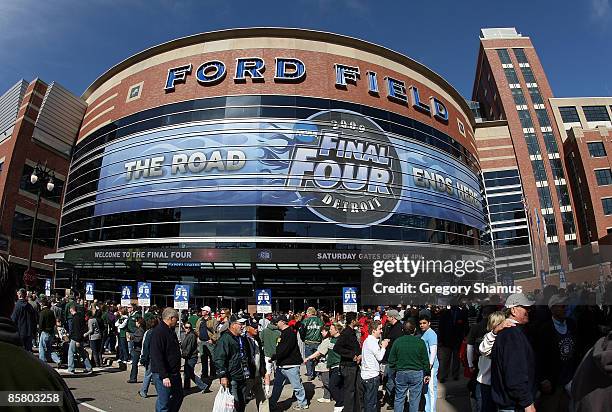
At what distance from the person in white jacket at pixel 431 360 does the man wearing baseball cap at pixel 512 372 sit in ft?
9.77

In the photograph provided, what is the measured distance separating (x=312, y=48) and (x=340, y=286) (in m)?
22.9

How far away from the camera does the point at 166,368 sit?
6.49 m

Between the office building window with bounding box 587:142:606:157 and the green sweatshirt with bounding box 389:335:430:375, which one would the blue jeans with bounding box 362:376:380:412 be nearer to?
the green sweatshirt with bounding box 389:335:430:375

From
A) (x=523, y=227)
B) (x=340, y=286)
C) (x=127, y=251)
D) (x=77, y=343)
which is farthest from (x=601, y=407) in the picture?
(x=523, y=227)

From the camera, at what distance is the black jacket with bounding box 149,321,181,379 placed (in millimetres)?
6430

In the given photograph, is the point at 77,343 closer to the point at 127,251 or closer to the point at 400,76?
the point at 127,251

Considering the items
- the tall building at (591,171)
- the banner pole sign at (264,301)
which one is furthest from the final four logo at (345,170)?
the tall building at (591,171)

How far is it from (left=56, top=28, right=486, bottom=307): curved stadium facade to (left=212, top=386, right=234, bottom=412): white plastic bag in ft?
82.4

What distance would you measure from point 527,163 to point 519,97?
15210 millimetres

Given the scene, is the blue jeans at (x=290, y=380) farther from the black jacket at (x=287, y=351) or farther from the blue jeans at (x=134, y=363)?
the blue jeans at (x=134, y=363)

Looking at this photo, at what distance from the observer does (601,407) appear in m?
2.71

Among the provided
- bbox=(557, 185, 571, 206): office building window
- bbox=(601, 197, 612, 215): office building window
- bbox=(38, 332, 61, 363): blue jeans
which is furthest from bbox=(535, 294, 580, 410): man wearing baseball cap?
bbox=(557, 185, 571, 206): office building window

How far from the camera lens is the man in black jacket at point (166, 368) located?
6348mm

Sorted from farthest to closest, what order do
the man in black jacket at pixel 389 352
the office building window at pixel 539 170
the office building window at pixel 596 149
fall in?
the office building window at pixel 539 170 → the office building window at pixel 596 149 → the man in black jacket at pixel 389 352
